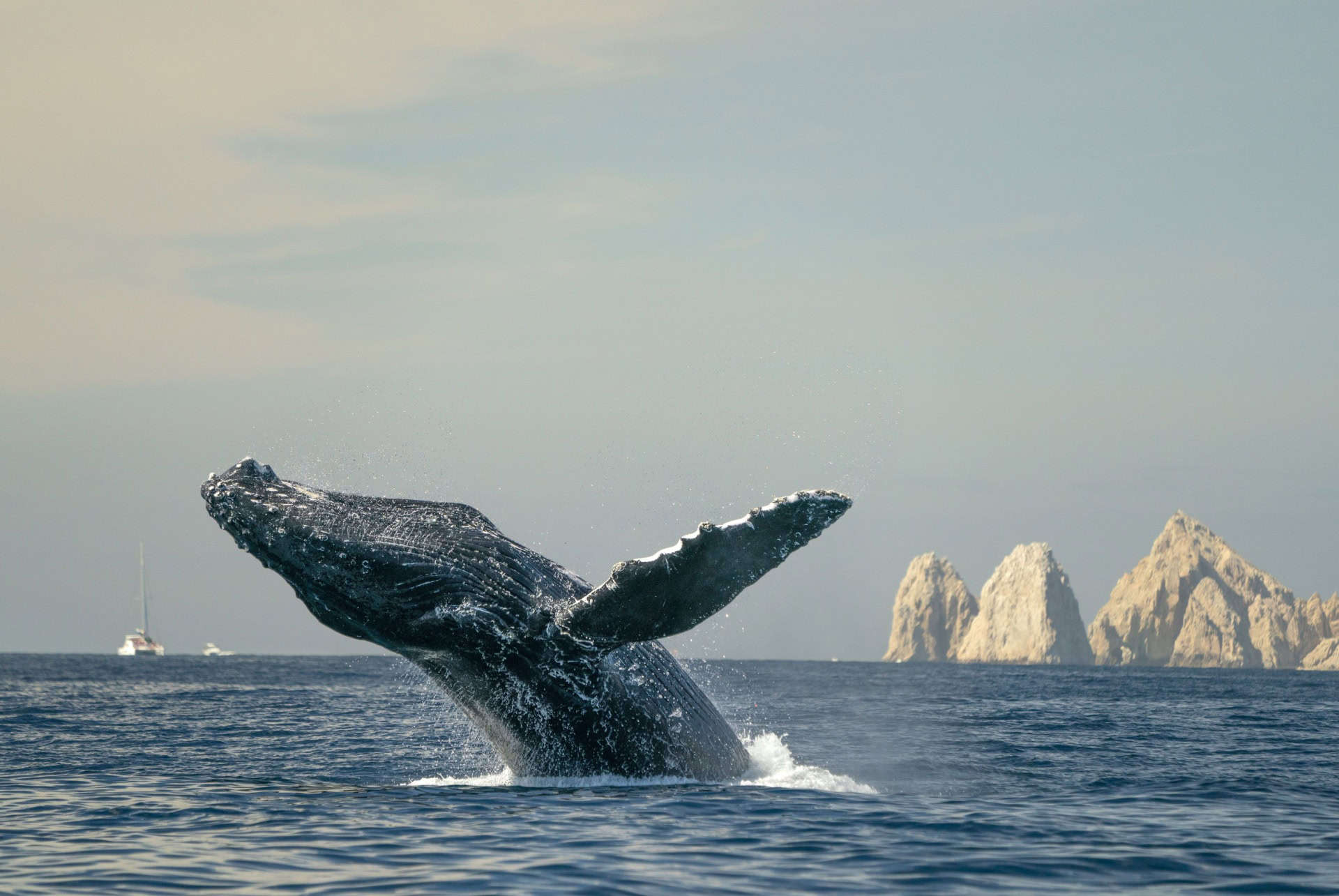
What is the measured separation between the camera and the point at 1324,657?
431 feet

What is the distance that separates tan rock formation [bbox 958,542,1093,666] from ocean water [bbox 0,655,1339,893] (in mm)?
129997

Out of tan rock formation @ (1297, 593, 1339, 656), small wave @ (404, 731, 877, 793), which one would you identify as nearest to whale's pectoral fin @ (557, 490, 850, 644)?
small wave @ (404, 731, 877, 793)

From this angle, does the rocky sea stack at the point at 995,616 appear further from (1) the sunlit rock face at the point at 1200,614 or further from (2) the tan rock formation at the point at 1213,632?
(2) the tan rock formation at the point at 1213,632

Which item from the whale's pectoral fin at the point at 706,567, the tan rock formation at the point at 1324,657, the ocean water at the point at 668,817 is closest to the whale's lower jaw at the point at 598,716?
the ocean water at the point at 668,817

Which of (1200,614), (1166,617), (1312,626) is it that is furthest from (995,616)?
(1312,626)

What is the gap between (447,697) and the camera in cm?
938

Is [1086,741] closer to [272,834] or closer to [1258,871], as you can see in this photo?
[1258,871]

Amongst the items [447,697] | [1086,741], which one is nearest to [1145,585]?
[1086,741]

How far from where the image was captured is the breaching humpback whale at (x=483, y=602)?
25.0 ft

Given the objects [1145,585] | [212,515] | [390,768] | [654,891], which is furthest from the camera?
[1145,585]

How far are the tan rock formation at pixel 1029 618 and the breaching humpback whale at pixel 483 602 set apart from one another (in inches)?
5483

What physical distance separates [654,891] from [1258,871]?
10.7ft

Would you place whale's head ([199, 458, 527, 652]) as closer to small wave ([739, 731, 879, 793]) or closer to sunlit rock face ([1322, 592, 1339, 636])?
small wave ([739, 731, 879, 793])

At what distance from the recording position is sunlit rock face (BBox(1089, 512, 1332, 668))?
13700 cm
